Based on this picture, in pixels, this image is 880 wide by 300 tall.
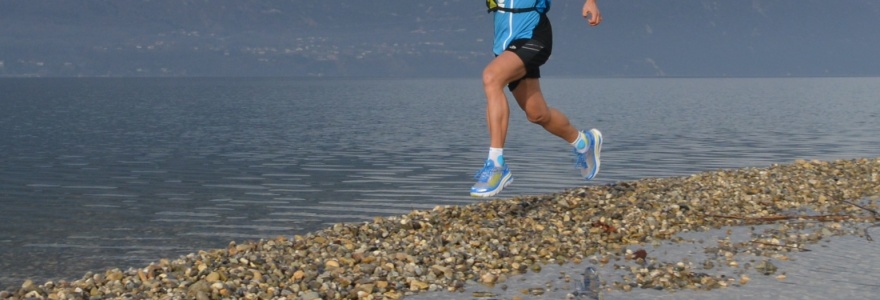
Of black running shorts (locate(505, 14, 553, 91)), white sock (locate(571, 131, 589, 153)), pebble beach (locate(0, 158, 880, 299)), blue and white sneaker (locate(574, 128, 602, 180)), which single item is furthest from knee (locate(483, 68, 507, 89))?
blue and white sneaker (locate(574, 128, 602, 180))

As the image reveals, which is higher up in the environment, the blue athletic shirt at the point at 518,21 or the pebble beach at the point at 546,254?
the blue athletic shirt at the point at 518,21

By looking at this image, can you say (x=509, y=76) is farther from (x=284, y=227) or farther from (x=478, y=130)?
(x=478, y=130)

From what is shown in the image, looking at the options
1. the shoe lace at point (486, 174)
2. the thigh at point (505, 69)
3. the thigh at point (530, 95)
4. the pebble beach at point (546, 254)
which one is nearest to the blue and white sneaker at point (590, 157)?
the pebble beach at point (546, 254)

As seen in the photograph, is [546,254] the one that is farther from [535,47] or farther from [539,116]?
[535,47]

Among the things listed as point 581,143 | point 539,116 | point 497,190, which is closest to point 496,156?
point 497,190

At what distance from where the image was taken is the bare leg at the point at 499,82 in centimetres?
1276

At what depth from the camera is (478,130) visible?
75.4 m

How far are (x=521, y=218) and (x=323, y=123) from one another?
74651 millimetres

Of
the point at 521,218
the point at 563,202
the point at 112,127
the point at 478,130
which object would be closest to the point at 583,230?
the point at 521,218

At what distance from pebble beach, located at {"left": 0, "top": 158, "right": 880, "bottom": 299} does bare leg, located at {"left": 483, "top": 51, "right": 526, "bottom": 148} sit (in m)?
1.15

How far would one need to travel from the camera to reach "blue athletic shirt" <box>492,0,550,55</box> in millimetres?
13039

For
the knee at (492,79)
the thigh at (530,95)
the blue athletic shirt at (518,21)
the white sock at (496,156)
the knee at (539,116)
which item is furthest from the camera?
the knee at (539,116)

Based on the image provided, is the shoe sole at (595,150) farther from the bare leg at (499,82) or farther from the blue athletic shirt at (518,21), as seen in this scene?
the blue athletic shirt at (518,21)

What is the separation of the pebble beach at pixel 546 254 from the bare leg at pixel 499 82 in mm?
1147
